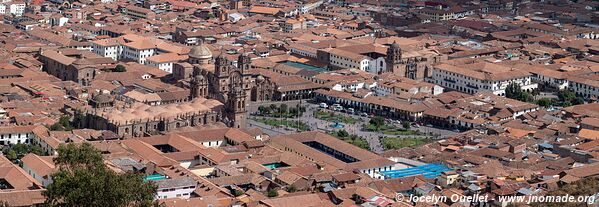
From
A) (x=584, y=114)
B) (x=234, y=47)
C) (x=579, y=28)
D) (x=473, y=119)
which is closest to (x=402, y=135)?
(x=473, y=119)

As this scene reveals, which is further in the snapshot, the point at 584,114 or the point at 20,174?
the point at 584,114

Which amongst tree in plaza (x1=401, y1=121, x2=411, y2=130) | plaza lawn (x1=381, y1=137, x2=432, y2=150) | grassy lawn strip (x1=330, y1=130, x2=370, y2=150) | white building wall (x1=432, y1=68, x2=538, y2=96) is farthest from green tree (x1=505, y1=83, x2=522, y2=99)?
grassy lawn strip (x1=330, y1=130, x2=370, y2=150)

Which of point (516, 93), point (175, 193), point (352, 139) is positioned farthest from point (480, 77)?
point (175, 193)

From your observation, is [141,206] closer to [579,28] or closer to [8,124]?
[8,124]

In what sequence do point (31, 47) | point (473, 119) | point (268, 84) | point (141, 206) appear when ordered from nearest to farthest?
point (141, 206) < point (473, 119) < point (268, 84) < point (31, 47)

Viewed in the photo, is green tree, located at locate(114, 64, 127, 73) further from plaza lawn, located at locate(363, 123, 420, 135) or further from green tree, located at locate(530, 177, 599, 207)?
green tree, located at locate(530, 177, 599, 207)

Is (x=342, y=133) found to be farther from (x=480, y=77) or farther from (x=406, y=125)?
(x=480, y=77)

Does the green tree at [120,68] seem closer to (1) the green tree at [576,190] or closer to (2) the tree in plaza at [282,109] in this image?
(2) the tree in plaza at [282,109]
